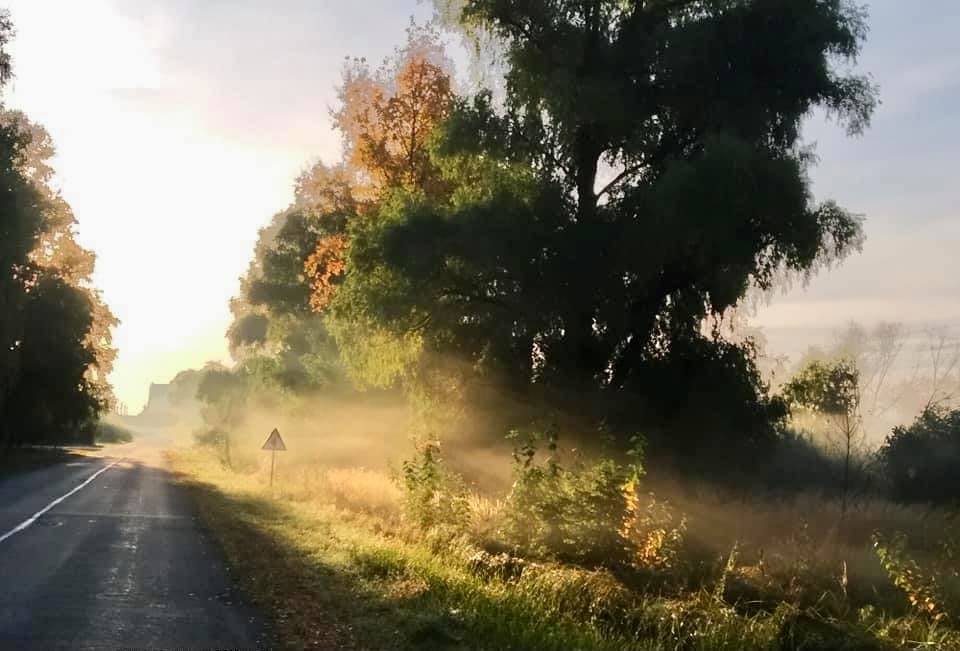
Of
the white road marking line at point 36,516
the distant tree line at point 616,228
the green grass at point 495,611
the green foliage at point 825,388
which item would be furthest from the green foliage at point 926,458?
the white road marking line at point 36,516

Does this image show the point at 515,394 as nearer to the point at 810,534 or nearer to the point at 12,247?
the point at 810,534

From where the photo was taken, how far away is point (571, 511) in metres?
14.7

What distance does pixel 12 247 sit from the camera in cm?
3481

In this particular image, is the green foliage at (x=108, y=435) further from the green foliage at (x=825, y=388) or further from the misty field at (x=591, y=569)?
the green foliage at (x=825, y=388)

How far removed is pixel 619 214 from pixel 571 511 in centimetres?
910

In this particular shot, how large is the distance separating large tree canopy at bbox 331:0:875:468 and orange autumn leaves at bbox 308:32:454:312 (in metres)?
7.34

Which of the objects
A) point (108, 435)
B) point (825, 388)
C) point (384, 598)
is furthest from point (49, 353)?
point (108, 435)

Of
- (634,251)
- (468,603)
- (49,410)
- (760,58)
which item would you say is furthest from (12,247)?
(468,603)

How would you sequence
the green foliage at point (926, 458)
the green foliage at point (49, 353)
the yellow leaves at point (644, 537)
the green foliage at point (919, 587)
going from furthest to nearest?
the green foliage at point (49, 353), the green foliage at point (926, 458), the yellow leaves at point (644, 537), the green foliage at point (919, 587)

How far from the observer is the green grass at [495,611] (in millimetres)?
9633

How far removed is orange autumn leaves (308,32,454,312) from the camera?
31.2 meters

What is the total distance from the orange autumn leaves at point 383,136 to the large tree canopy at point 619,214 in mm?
7342

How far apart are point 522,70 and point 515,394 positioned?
8295 millimetres

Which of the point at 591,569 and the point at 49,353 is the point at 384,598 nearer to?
the point at 591,569
